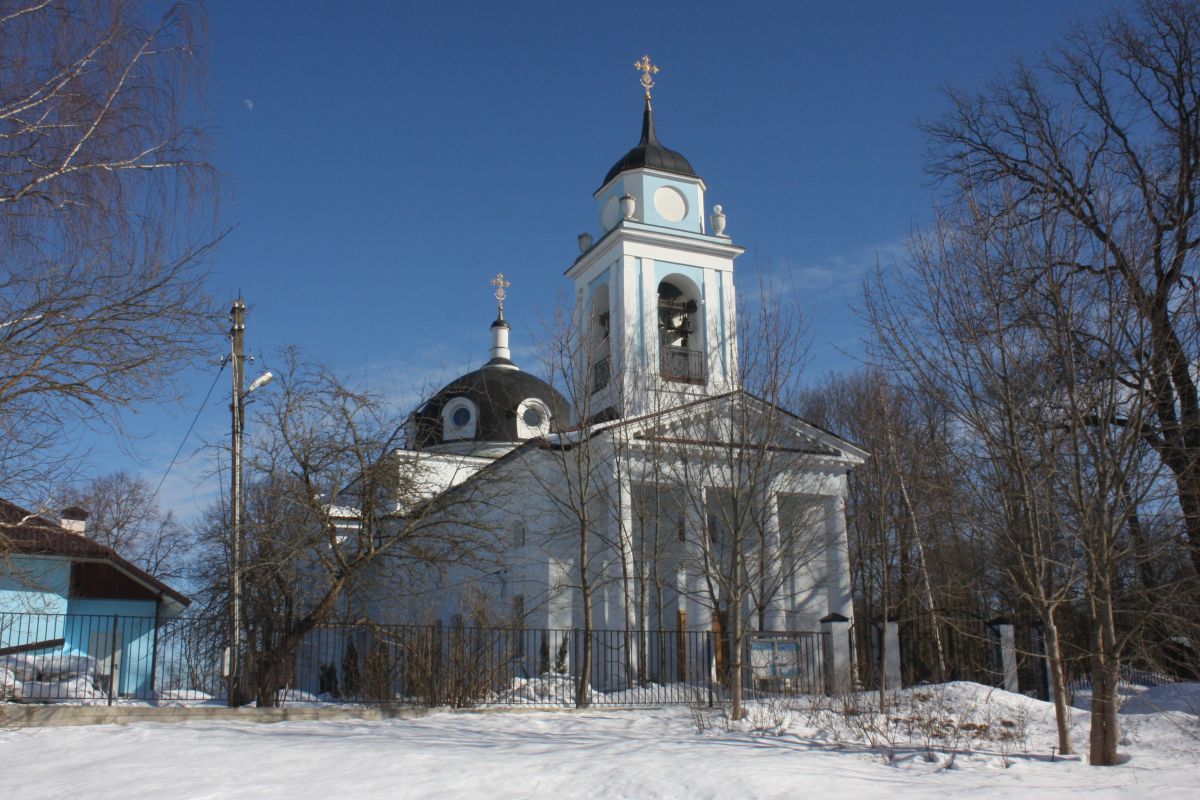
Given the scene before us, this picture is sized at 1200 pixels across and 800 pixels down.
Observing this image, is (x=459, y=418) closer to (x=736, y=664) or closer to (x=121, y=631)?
(x=121, y=631)

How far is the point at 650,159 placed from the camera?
29.2 metres

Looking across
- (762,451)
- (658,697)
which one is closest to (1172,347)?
(762,451)

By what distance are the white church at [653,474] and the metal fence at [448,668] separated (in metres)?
0.57

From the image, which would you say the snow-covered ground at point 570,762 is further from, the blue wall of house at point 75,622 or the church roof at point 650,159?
the church roof at point 650,159

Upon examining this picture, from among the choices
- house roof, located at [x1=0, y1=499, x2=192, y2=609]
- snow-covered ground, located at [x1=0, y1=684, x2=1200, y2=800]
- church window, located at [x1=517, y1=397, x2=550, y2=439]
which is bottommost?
snow-covered ground, located at [x1=0, y1=684, x2=1200, y2=800]

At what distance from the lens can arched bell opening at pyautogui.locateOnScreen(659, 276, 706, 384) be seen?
26.6 metres

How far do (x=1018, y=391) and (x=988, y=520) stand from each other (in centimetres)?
165

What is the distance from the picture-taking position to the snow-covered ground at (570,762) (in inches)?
347

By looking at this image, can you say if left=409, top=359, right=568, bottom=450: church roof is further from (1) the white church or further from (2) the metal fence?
(2) the metal fence

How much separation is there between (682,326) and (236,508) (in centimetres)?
1546

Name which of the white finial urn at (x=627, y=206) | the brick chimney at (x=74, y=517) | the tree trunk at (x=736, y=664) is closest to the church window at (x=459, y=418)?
the white finial urn at (x=627, y=206)

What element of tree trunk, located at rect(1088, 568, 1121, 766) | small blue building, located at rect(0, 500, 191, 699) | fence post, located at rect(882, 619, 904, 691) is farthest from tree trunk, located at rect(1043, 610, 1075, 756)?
small blue building, located at rect(0, 500, 191, 699)

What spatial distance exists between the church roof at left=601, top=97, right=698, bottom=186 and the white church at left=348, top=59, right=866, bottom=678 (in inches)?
1.7

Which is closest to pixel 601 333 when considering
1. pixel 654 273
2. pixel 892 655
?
pixel 654 273
